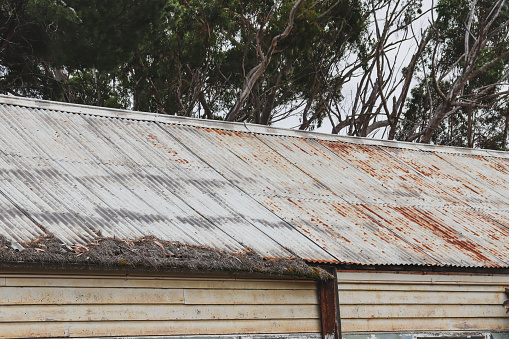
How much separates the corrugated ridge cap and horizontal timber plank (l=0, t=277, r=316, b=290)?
4.48 metres

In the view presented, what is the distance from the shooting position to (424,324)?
943 centimetres

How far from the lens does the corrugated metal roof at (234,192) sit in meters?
7.87

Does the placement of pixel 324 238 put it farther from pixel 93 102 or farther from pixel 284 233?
pixel 93 102

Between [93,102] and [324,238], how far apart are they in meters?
22.0

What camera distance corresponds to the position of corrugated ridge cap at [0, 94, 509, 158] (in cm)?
1078

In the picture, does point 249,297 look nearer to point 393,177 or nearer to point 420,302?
point 420,302

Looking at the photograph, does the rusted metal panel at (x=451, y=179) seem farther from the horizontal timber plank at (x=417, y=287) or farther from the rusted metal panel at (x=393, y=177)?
the horizontal timber plank at (x=417, y=287)

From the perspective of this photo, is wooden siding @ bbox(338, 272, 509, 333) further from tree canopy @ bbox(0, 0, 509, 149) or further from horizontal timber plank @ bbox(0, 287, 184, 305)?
tree canopy @ bbox(0, 0, 509, 149)

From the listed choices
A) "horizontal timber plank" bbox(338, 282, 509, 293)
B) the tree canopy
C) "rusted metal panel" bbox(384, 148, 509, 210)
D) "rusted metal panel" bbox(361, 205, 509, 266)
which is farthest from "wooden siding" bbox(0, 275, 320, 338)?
the tree canopy

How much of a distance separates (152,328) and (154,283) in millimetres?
471

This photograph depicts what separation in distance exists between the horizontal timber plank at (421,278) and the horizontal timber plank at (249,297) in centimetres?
57

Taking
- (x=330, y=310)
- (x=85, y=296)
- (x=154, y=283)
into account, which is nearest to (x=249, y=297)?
(x=330, y=310)

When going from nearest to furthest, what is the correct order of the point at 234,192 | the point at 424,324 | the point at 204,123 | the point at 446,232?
1. the point at 424,324
2. the point at 234,192
3. the point at 446,232
4. the point at 204,123

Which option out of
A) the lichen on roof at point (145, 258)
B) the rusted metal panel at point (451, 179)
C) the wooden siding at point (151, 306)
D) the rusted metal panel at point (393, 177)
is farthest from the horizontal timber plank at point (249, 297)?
the rusted metal panel at point (451, 179)
